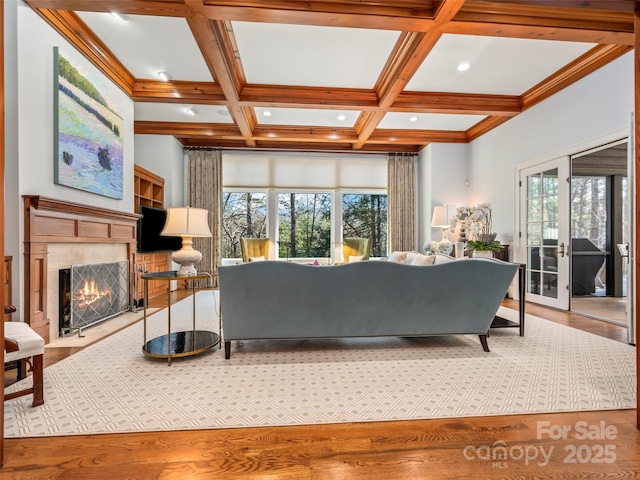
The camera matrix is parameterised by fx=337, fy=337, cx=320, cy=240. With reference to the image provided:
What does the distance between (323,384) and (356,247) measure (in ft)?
14.7

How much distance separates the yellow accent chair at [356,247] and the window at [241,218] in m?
1.76

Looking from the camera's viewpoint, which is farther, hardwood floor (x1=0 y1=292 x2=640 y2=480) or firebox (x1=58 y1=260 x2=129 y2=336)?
firebox (x1=58 y1=260 x2=129 y2=336)

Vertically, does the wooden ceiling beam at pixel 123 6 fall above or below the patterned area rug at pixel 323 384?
above

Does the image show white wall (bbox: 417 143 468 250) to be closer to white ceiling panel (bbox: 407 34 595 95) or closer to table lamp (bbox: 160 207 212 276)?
white ceiling panel (bbox: 407 34 595 95)

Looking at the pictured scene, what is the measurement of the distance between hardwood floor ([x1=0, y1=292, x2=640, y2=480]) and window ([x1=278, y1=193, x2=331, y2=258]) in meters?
5.65

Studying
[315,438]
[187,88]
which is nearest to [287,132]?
[187,88]

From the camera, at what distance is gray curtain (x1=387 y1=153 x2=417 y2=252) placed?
7047 millimetres

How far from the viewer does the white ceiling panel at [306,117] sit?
5379 millimetres

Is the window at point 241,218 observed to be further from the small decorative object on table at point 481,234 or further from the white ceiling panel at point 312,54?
the small decorative object on table at point 481,234

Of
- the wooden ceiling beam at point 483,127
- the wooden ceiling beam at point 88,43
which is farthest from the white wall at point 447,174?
the wooden ceiling beam at point 88,43

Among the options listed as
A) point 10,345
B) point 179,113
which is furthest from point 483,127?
point 10,345

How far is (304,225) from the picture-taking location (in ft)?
23.6

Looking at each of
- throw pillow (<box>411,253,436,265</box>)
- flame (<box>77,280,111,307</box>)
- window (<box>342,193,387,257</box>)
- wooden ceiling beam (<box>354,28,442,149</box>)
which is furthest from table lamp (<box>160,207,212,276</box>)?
window (<box>342,193,387,257</box>)

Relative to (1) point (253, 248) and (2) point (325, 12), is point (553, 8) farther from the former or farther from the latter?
(1) point (253, 248)
